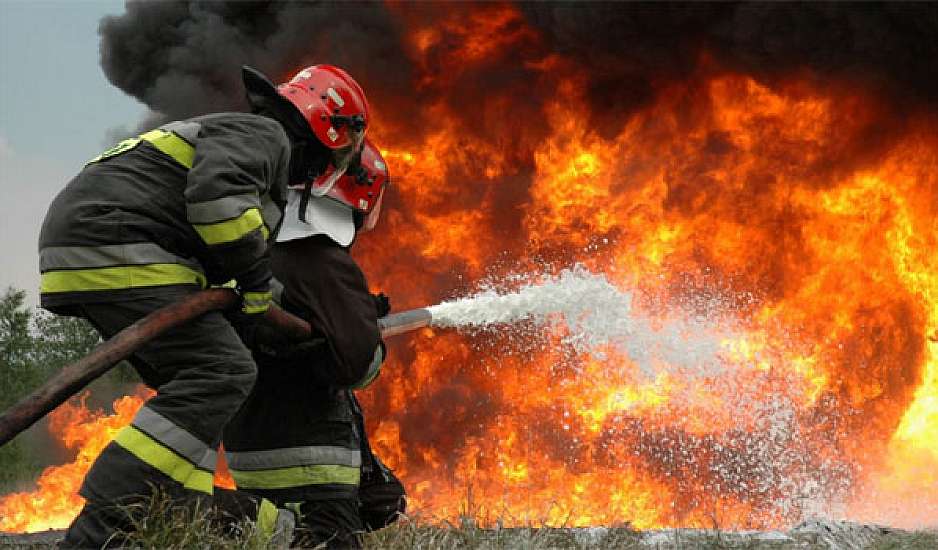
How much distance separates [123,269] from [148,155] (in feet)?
1.50

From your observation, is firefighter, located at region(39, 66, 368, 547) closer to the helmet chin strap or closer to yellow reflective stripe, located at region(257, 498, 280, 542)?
yellow reflective stripe, located at region(257, 498, 280, 542)

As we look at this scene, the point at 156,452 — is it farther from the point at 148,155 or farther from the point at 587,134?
the point at 587,134

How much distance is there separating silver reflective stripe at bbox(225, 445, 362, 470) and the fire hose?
3.12ft

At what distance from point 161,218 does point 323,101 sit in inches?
39.9

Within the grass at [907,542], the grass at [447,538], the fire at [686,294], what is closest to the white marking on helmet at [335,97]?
the grass at [447,538]

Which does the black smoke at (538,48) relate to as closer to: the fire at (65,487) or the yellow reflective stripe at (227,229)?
the fire at (65,487)

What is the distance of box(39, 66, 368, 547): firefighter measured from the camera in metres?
3.14

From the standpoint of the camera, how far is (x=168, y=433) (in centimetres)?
316

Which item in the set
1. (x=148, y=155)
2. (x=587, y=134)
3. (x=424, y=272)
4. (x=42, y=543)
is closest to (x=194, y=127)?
(x=148, y=155)

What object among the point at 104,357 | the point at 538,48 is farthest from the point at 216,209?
the point at 538,48

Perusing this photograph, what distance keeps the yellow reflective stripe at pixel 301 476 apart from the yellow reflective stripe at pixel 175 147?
4.79ft

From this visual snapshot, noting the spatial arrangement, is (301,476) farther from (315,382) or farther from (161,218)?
(161,218)

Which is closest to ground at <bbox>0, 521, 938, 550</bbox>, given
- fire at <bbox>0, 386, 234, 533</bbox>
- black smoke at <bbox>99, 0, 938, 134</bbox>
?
fire at <bbox>0, 386, 234, 533</bbox>

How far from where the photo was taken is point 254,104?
13.2 feet
